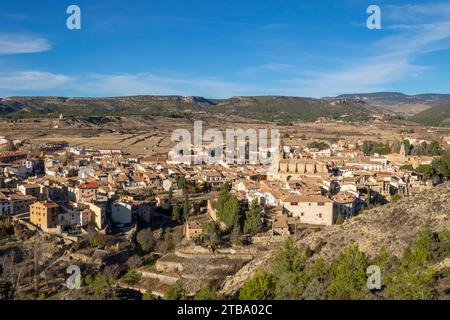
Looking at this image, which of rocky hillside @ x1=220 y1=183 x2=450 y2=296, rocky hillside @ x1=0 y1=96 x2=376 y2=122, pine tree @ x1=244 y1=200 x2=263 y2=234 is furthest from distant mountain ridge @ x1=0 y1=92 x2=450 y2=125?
rocky hillside @ x1=220 y1=183 x2=450 y2=296

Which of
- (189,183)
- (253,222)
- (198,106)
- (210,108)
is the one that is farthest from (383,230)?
(198,106)

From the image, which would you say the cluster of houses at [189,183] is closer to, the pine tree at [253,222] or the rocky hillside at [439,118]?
the pine tree at [253,222]

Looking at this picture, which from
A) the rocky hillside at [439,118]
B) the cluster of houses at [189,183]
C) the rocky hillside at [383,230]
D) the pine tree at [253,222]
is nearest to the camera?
the rocky hillside at [383,230]

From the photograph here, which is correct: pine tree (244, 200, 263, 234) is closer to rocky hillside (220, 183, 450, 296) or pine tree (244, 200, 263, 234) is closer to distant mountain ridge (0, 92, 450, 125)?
rocky hillside (220, 183, 450, 296)

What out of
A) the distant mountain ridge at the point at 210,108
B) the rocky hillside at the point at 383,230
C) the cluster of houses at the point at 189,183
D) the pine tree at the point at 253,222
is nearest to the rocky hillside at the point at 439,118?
the distant mountain ridge at the point at 210,108

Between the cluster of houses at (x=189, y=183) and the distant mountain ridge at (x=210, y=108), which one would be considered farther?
the distant mountain ridge at (x=210, y=108)
